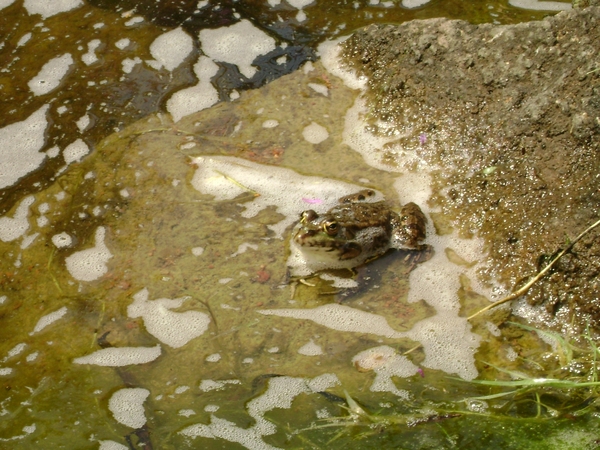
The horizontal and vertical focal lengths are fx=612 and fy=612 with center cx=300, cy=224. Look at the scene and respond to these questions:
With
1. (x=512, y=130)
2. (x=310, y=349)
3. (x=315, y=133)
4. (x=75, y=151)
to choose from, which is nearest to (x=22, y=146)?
(x=75, y=151)

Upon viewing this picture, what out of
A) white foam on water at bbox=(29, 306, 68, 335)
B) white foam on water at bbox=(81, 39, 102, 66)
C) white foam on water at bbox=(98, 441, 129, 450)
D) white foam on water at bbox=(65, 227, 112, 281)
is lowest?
white foam on water at bbox=(98, 441, 129, 450)

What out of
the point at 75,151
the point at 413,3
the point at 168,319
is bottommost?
the point at 168,319

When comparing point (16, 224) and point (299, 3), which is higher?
point (299, 3)

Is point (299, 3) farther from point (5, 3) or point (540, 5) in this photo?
A: point (5, 3)

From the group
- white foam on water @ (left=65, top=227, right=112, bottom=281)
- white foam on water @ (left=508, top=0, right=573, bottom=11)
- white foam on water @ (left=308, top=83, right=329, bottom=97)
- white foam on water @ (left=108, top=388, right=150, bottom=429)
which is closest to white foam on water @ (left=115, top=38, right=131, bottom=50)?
white foam on water @ (left=308, top=83, right=329, bottom=97)

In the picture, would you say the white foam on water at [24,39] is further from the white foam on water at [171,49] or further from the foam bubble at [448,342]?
A: the foam bubble at [448,342]

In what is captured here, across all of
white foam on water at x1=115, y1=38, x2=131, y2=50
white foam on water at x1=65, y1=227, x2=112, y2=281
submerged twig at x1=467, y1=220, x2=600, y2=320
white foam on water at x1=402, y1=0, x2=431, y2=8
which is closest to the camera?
submerged twig at x1=467, y1=220, x2=600, y2=320

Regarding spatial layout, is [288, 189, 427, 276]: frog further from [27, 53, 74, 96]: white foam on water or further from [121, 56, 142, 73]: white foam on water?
[27, 53, 74, 96]: white foam on water
